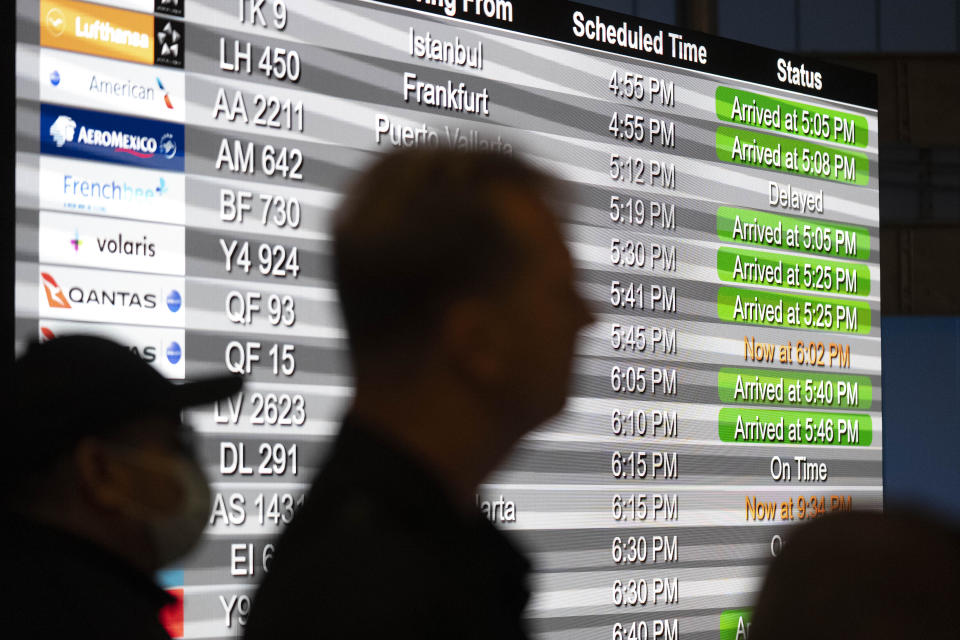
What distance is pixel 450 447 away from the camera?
39.0 inches

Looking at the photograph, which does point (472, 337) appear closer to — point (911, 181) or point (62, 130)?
point (62, 130)

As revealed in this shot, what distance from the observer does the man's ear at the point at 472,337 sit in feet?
3.25

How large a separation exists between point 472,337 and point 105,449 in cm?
90

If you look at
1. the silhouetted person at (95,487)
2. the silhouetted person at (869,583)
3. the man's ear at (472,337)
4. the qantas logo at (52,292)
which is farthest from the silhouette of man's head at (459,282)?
the qantas logo at (52,292)

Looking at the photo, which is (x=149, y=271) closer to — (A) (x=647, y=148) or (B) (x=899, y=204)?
(A) (x=647, y=148)

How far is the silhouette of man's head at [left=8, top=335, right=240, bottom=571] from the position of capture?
170cm

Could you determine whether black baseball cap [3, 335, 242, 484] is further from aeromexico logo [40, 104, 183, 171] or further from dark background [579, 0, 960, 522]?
dark background [579, 0, 960, 522]

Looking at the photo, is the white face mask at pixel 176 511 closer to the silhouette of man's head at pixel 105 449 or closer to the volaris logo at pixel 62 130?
the silhouette of man's head at pixel 105 449

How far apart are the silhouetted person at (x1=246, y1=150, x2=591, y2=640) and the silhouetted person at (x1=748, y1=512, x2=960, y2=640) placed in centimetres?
23

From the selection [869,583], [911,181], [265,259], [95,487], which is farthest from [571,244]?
[911,181]

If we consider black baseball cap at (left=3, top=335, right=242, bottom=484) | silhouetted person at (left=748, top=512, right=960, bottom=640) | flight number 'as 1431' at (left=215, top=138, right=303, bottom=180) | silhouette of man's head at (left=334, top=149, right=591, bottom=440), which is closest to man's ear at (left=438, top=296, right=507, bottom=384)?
silhouette of man's head at (left=334, top=149, right=591, bottom=440)

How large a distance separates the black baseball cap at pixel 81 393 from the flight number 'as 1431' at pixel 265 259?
2.85ft

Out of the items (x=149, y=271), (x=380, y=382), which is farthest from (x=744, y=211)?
(x=380, y=382)

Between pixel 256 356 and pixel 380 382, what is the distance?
1.69m
